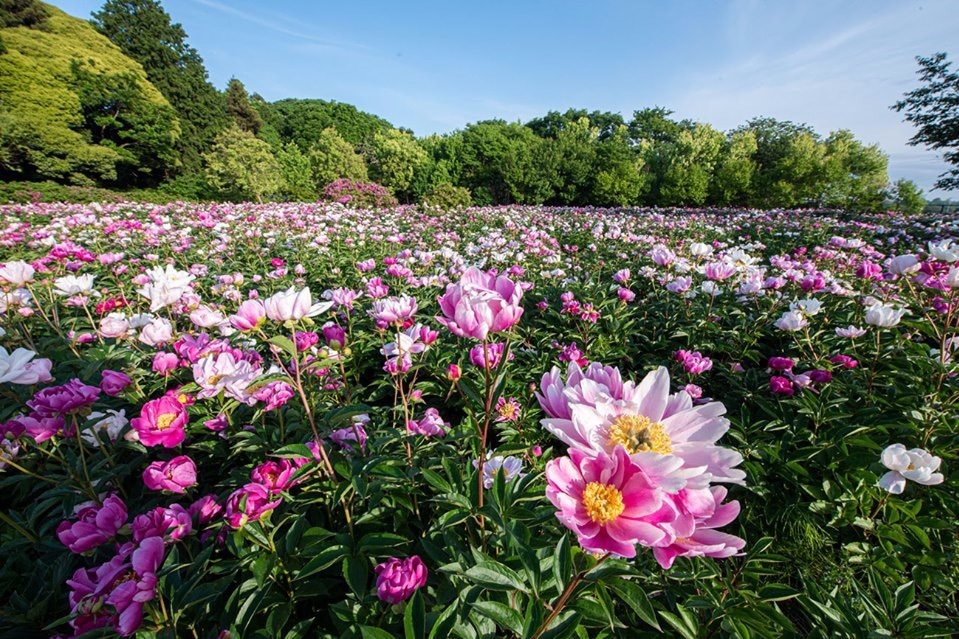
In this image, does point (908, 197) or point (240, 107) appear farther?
point (240, 107)

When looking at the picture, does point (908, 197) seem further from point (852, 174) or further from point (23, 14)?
point (23, 14)

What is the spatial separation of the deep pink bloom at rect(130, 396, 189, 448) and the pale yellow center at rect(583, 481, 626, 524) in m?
1.29

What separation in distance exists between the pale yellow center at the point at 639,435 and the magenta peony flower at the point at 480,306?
0.34 meters

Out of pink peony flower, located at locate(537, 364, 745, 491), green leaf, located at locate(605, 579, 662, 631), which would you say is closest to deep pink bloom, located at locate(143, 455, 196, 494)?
pink peony flower, located at locate(537, 364, 745, 491)

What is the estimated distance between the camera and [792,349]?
3.33 m

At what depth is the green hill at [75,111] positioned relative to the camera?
830 inches

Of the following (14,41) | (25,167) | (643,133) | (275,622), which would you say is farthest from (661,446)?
(643,133)

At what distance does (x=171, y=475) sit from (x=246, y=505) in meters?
0.32

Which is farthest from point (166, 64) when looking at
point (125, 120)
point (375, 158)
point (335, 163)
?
point (375, 158)

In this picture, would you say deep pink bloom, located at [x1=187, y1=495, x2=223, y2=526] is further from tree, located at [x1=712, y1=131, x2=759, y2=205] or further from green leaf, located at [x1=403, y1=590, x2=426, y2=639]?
tree, located at [x1=712, y1=131, x2=759, y2=205]

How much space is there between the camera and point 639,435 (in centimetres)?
75

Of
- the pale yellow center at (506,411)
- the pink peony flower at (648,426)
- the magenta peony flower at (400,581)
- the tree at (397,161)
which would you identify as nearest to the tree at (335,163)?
the tree at (397,161)

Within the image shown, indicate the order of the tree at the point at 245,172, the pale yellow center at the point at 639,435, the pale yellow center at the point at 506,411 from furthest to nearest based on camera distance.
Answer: the tree at the point at 245,172 < the pale yellow center at the point at 506,411 < the pale yellow center at the point at 639,435

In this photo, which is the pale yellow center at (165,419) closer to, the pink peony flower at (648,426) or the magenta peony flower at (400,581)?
the magenta peony flower at (400,581)
